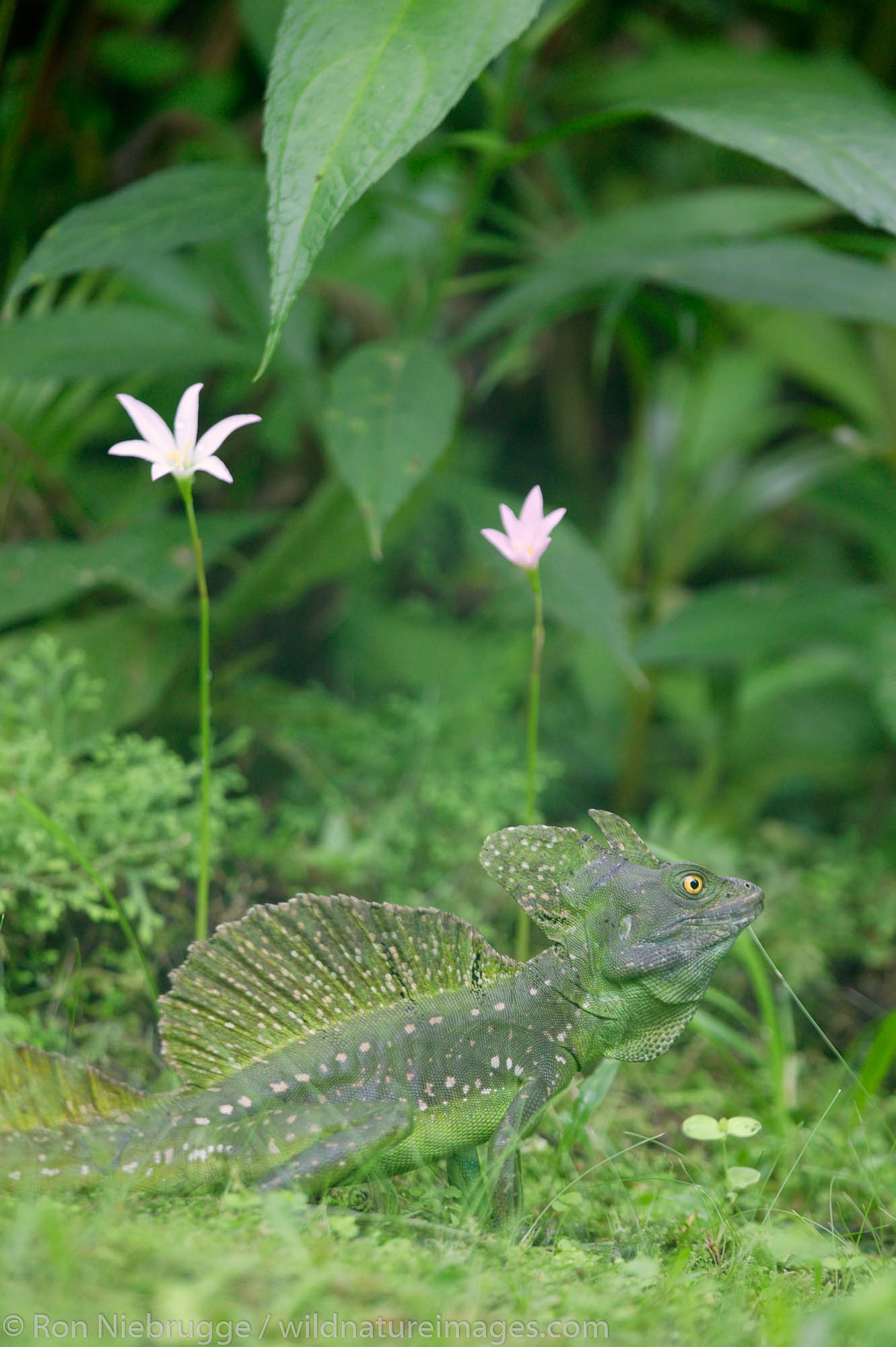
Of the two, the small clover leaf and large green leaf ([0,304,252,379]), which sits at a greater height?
large green leaf ([0,304,252,379])

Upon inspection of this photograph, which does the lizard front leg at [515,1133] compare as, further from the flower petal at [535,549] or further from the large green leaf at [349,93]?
the large green leaf at [349,93]

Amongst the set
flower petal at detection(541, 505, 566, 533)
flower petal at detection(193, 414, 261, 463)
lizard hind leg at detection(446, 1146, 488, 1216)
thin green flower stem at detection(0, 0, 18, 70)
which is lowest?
lizard hind leg at detection(446, 1146, 488, 1216)

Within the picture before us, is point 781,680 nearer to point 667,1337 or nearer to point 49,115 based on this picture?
point 667,1337

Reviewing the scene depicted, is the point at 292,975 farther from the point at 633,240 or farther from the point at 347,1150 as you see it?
the point at 633,240

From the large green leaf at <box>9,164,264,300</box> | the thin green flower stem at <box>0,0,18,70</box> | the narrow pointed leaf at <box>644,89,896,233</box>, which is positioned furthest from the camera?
the thin green flower stem at <box>0,0,18,70</box>

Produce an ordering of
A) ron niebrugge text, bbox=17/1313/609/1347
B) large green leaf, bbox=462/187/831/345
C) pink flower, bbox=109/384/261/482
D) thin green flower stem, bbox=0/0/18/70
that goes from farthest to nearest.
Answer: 1. thin green flower stem, bbox=0/0/18/70
2. large green leaf, bbox=462/187/831/345
3. pink flower, bbox=109/384/261/482
4. ron niebrugge text, bbox=17/1313/609/1347

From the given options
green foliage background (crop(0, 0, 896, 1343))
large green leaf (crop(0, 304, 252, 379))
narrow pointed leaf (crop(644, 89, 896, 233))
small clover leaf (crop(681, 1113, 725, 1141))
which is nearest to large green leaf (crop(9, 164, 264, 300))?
green foliage background (crop(0, 0, 896, 1343))

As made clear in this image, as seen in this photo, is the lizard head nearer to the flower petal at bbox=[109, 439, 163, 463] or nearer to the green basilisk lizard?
the green basilisk lizard

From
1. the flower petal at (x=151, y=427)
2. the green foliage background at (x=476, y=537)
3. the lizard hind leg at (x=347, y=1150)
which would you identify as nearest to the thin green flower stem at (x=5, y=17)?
the green foliage background at (x=476, y=537)
